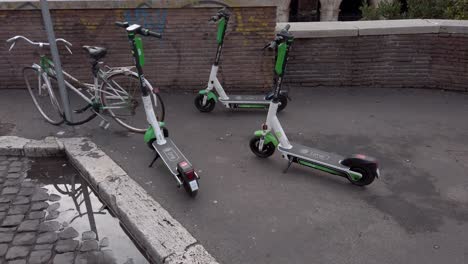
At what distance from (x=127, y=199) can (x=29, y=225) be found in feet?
3.24

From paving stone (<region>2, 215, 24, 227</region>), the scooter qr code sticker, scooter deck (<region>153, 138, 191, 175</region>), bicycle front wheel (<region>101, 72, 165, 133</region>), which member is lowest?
paving stone (<region>2, 215, 24, 227</region>)

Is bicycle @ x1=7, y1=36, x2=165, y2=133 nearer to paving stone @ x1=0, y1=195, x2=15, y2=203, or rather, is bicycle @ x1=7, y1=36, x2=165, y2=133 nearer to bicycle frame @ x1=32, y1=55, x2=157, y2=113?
bicycle frame @ x1=32, y1=55, x2=157, y2=113

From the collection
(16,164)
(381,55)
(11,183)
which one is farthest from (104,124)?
(381,55)

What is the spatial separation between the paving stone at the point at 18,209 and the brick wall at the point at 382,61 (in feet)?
15.1

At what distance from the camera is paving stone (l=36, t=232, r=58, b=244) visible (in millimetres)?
3697

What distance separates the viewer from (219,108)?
20.7ft

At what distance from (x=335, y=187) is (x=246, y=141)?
1.47 metres

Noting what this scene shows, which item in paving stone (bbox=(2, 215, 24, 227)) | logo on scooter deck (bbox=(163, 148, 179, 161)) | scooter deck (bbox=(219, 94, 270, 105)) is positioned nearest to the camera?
paving stone (bbox=(2, 215, 24, 227))

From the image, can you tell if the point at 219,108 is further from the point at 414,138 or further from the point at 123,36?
the point at 414,138

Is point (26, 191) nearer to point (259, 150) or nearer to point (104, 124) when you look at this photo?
point (104, 124)

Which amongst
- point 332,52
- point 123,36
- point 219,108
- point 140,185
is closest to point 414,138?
point 332,52

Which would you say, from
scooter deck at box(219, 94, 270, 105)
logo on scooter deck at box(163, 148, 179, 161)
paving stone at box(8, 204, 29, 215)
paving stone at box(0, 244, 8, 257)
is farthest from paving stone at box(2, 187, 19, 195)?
scooter deck at box(219, 94, 270, 105)

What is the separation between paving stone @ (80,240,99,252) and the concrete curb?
334mm

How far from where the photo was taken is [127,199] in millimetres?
4004
